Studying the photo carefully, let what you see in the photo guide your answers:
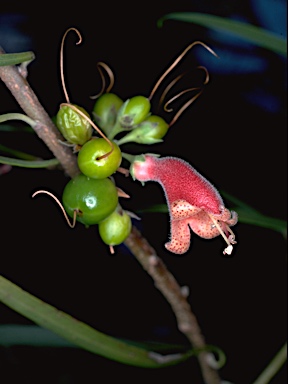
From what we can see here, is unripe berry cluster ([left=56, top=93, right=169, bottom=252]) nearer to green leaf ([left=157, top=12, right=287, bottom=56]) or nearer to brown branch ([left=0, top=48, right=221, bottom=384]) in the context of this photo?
brown branch ([left=0, top=48, right=221, bottom=384])

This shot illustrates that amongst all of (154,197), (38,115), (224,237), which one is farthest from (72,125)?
(154,197)

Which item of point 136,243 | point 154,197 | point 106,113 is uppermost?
point 106,113

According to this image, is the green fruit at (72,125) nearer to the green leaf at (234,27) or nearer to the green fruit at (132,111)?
the green fruit at (132,111)

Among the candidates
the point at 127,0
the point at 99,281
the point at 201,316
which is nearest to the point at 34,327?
the point at 99,281

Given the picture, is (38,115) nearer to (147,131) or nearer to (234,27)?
(147,131)

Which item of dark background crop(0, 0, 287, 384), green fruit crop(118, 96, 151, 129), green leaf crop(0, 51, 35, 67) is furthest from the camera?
dark background crop(0, 0, 287, 384)

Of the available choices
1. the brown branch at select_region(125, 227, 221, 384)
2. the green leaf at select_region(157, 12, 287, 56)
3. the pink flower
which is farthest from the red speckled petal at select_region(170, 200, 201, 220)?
the green leaf at select_region(157, 12, 287, 56)

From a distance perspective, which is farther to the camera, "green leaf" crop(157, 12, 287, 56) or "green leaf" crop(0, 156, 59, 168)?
"green leaf" crop(157, 12, 287, 56)

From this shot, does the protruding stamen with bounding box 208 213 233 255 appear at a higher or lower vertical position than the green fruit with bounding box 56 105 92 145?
lower
